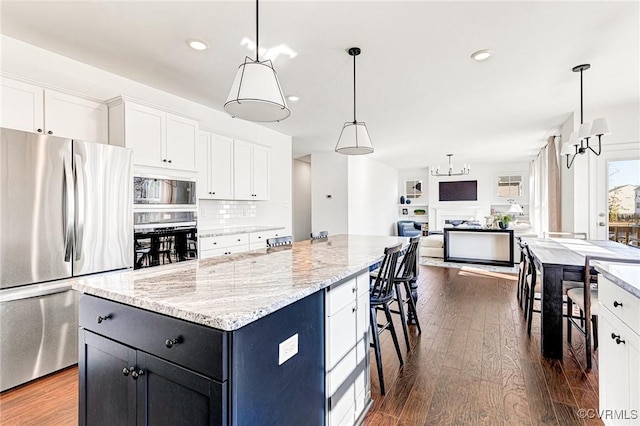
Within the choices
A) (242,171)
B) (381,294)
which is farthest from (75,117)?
(381,294)

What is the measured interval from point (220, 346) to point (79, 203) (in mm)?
2275

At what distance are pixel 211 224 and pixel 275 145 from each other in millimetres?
1966

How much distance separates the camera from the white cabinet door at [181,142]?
3369 mm

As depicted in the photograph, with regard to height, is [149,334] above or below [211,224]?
below

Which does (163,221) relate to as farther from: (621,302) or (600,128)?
(600,128)

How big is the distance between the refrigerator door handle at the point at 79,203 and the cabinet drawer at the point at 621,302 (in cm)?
337

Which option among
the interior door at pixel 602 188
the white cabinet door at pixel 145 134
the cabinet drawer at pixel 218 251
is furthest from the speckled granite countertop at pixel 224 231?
the interior door at pixel 602 188

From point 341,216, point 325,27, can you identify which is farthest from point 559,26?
point 341,216

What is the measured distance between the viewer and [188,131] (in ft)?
11.8

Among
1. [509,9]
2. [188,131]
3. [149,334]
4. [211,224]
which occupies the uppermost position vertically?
[509,9]

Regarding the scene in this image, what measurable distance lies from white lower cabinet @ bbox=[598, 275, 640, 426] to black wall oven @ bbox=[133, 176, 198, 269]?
3.43 metres

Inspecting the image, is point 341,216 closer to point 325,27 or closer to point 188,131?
point 188,131

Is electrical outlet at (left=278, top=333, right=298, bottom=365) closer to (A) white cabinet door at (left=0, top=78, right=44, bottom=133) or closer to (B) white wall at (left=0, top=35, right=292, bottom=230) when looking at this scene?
(A) white cabinet door at (left=0, top=78, right=44, bottom=133)

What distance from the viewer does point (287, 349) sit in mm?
1214
